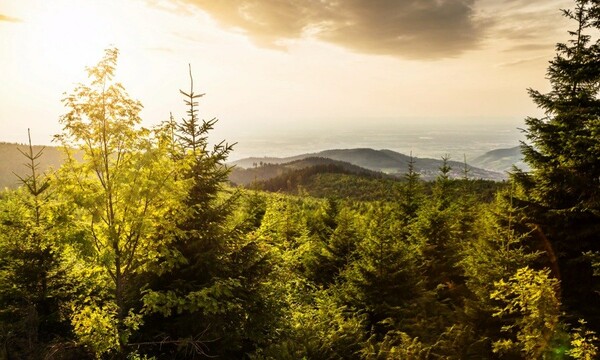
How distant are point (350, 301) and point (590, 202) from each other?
33.3 ft

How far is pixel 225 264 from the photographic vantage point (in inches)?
457

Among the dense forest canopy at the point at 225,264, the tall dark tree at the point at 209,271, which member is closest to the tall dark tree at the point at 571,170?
the dense forest canopy at the point at 225,264

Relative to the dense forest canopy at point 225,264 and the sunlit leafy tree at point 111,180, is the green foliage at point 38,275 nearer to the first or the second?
the dense forest canopy at point 225,264

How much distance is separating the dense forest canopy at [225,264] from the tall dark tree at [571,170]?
0.19 ft

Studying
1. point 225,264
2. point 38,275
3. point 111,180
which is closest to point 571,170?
point 225,264

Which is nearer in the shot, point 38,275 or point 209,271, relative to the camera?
point 209,271

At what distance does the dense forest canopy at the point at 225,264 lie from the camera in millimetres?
8883

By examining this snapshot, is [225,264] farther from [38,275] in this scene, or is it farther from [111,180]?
[38,275]

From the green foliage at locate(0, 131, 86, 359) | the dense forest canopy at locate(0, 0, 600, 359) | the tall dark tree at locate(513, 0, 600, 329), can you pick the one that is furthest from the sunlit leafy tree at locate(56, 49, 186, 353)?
the tall dark tree at locate(513, 0, 600, 329)

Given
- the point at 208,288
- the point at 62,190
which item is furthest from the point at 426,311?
the point at 62,190

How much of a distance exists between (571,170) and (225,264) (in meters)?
13.4

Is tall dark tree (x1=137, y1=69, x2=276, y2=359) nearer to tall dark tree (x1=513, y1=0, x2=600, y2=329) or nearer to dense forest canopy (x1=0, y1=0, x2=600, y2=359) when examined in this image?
dense forest canopy (x1=0, y1=0, x2=600, y2=359)

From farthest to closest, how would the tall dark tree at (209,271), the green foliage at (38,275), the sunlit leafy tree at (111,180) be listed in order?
the green foliage at (38,275)
the tall dark tree at (209,271)
the sunlit leafy tree at (111,180)

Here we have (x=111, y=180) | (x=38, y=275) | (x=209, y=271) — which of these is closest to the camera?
(x=111, y=180)
